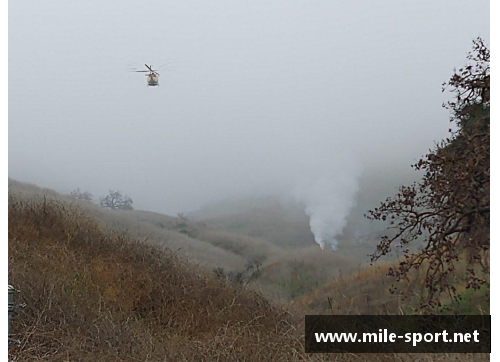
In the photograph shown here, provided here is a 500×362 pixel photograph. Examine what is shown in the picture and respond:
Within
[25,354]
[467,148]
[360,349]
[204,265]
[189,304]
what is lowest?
[25,354]

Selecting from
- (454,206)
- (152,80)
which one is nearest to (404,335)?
(454,206)

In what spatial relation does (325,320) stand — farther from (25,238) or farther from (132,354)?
(25,238)

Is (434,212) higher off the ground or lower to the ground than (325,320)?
higher

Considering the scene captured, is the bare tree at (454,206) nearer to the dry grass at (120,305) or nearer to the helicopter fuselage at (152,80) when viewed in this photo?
the dry grass at (120,305)

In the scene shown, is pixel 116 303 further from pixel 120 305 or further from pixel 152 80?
pixel 152 80

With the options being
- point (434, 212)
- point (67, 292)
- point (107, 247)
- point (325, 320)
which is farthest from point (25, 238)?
point (434, 212)

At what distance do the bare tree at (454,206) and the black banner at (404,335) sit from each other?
0.52ft

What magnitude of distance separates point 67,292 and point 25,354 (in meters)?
0.98

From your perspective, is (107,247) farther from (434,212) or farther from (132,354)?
(434,212)

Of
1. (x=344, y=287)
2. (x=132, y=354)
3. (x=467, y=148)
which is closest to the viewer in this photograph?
(x=467, y=148)

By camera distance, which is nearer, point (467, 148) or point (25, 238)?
point (467, 148)

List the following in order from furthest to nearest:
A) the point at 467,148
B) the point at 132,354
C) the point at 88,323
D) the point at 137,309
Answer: the point at 137,309 < the point at 88,323 < the point at 132,354 < the point at 467,148

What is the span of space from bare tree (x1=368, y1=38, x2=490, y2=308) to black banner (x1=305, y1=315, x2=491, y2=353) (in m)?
0.16

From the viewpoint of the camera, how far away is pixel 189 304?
412cm
